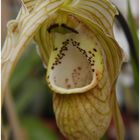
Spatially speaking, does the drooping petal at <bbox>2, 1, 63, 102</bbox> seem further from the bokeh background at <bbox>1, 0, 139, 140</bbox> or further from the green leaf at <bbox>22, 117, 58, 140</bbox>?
the green leaf at <bbox>22, 117, 58, 140</bbox>

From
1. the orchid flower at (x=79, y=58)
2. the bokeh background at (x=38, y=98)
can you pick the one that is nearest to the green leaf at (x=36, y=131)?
the bokeh background at (x=38, y=98)

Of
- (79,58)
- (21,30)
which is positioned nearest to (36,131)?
(79,58)

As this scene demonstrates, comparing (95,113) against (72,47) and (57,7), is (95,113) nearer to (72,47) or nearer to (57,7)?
(72,47)

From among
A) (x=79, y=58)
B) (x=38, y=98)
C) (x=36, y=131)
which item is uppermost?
(x=79, y=58)

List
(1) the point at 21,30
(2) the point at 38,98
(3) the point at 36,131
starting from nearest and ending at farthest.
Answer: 1. (1) the point at 21,30
2. (3) the point at 36,131
3. (2) the point at 38,98

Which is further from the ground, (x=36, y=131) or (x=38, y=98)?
(x=38, y=98)

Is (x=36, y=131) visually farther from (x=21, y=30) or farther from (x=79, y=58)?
(x=21, y=30)

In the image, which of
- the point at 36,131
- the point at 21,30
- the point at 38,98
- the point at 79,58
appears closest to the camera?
the point at 21,30

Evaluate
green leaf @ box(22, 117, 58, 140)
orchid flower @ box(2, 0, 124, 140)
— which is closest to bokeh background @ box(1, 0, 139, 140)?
green leaf @ box(22, 117, 58, 140)

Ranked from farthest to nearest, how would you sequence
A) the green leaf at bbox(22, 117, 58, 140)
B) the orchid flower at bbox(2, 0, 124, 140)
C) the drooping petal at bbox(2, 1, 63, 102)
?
the green leaf at bbox(22, 117, 58, 140), the orchid flower at bbox(2, 0, 124, 140), the drooping petal at bbox(2, 1, 63, 102)
